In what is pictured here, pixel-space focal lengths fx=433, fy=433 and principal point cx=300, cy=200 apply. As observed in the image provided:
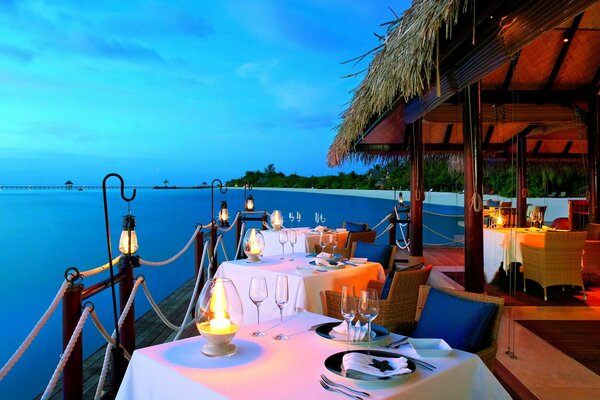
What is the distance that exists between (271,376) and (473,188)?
155 inches

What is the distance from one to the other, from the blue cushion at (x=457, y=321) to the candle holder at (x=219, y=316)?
3.45 feet

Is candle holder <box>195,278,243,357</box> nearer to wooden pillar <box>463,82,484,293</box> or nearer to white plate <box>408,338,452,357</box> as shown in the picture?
white plate <box>408,338,452,357</box>

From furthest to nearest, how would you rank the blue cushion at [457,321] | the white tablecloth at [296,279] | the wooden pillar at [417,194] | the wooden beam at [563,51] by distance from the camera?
the wooden pillar at [417,194] < the wooden beam at [563,51] < the white tablecloth at [296,279] < the blue cushion at [457,321]

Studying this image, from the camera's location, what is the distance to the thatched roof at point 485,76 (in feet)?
10.4

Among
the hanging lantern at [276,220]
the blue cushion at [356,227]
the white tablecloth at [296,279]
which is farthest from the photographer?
the blue cushion at [356,227]

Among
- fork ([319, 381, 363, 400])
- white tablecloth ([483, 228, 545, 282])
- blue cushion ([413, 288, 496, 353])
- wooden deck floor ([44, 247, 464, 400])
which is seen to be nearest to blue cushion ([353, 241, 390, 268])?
white tablecloth ([483, 228, 545, 282])

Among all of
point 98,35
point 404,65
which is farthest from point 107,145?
point 404,65

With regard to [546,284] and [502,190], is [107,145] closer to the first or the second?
[502,190]

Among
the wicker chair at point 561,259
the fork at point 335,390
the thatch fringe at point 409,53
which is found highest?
the thatch fringe at point 409,53

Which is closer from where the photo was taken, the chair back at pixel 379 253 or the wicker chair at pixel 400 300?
the wicker chair at pixel 400 300

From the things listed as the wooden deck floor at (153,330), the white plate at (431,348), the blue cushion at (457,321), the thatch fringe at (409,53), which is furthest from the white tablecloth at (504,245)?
the white plate at (431,348)

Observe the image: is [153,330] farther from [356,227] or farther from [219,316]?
[356,227]

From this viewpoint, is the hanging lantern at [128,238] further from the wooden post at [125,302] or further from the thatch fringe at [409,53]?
the thatch fringe at [409,53]

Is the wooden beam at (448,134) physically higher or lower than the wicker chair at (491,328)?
higher
